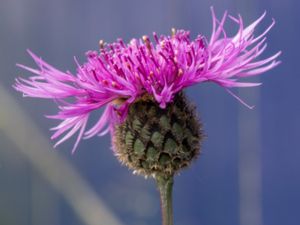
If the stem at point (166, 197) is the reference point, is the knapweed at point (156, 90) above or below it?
above

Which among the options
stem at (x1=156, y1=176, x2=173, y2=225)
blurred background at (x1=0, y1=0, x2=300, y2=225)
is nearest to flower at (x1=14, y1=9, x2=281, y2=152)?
stem at (x1=156, y1=176, x2=173, y2=225)

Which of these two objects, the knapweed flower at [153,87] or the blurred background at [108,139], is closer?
the knapweed flower at [153,87]

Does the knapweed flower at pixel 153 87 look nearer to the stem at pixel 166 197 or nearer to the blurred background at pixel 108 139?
the stem at pixel 166 197

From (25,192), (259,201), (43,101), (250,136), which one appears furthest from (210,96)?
(25,192)

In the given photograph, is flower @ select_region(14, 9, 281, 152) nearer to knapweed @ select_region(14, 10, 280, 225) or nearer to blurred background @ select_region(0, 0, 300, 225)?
knapweed @ select_region(14, 10, 280, 225)

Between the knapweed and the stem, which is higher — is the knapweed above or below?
above

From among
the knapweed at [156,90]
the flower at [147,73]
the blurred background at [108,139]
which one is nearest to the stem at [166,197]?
the knapweed at [156,90]

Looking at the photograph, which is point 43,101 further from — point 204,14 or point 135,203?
point 204,14
